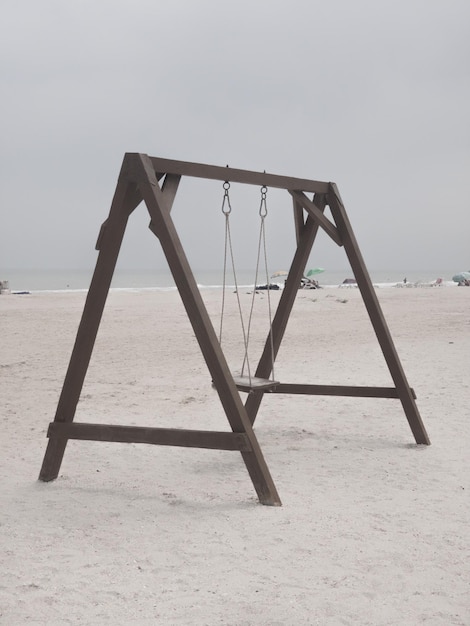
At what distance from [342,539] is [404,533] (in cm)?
38

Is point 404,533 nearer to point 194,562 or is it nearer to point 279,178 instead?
point 194,562

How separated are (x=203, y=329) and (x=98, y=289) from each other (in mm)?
831

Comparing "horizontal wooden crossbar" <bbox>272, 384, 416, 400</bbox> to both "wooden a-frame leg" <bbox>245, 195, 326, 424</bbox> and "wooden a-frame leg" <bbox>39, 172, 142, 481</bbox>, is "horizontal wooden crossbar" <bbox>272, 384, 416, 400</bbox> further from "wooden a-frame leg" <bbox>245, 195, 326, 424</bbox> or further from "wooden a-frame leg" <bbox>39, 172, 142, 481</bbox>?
"wooden a-frame leg" <bbox>39, 172, 142, 481</bbox>

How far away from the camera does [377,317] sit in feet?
19.9

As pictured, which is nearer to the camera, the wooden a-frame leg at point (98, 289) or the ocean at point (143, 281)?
the wooden a-frame leg at point (98, 289)

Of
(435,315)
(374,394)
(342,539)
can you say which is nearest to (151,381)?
(374,394)

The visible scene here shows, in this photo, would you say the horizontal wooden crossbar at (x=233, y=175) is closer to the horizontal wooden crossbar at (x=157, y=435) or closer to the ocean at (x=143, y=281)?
the horizontal wooden crossbar at (x=157, y=435)

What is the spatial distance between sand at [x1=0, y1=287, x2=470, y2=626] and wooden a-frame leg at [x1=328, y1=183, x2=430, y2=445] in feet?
0.79

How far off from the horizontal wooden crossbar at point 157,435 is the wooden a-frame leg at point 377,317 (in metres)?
2.07

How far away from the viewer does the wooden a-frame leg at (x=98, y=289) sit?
4805 mm

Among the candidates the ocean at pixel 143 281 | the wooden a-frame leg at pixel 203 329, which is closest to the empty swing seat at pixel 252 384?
the wooden a-frame leg at pixel 203 329

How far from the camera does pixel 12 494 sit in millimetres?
4719

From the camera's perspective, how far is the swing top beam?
4703 mm

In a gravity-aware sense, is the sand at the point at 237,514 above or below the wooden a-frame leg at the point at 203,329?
below
